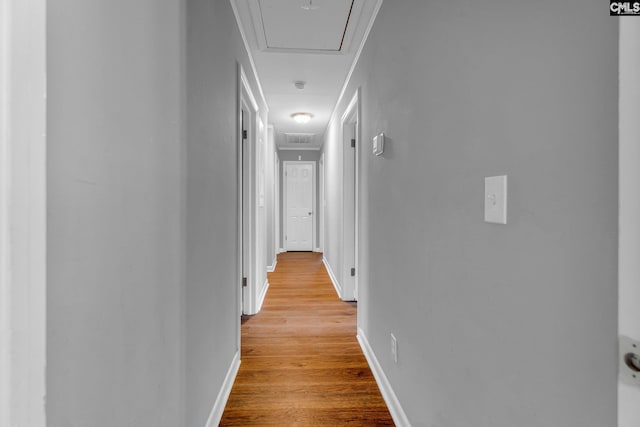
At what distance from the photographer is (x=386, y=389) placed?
188 centimetres

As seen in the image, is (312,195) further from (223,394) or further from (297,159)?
(223,394)

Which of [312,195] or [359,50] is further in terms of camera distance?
[312,195]

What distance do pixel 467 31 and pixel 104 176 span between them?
104cm

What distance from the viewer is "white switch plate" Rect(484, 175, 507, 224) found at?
0.83 m

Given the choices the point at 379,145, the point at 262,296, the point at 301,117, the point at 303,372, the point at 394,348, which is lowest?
the point at 303,372

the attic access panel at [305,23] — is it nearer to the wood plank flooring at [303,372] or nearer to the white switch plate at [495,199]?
the white switch plate at [495,199]

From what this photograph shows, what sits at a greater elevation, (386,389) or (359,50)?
(359,50)

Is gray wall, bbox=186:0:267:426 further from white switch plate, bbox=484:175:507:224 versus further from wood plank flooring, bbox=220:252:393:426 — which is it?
white switch plate, bbox=484:175:507:224

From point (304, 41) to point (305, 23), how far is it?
0.89 feet

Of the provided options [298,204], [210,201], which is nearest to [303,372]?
[210,201]

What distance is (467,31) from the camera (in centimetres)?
99
